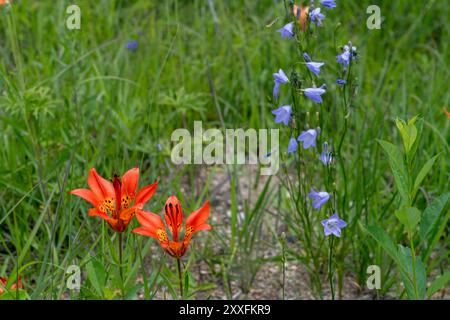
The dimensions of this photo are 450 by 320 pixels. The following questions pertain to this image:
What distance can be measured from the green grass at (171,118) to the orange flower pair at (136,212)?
0.14 m

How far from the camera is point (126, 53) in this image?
347cm

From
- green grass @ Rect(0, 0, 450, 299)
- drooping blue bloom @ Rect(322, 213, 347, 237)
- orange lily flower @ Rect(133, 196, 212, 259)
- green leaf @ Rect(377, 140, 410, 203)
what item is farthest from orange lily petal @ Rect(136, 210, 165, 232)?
green leaf @ Rect(377, 140, 410, 203)

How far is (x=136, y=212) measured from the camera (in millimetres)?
1882

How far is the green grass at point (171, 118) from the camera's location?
251cm

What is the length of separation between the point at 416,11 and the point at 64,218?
7.60ft

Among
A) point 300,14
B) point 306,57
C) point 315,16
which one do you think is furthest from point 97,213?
point 300,14

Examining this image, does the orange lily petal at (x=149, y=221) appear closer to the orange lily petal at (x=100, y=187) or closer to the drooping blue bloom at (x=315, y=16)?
the orange lily petal at (x=100, y=187)

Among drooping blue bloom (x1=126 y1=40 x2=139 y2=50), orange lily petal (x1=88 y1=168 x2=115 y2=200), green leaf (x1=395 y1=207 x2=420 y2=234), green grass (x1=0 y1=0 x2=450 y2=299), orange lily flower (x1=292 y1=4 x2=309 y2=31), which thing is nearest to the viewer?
green leaf (x1=395 y1=207 x2=420 y2=234)

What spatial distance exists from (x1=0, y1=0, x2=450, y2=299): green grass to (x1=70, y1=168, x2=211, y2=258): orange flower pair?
145mm

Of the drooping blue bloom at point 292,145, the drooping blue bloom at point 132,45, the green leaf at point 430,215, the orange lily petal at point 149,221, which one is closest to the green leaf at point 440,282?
the green leaf at point 430,215

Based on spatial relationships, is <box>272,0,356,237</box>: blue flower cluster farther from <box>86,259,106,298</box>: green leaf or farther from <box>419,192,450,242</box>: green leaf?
<box>86,259,106,298</box>: green leaf

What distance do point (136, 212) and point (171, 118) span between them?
130cm

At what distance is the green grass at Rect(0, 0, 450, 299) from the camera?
8.24 ft

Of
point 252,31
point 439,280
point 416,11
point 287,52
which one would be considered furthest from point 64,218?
point 416,11
